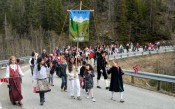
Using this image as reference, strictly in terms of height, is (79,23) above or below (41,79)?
above

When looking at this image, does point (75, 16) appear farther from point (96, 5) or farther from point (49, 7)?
point (96, 5)

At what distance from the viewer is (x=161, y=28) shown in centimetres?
9012

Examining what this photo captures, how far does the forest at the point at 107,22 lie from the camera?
290ft

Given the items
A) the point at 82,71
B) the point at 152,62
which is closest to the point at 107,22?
the point at 152,62

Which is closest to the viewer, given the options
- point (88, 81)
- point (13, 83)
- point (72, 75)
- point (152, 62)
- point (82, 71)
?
point (13, 83)

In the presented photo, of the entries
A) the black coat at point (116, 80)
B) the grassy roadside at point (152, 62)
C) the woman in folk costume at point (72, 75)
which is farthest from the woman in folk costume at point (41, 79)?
the grassy roadside at point (152, 62)

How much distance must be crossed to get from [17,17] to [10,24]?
201 inches

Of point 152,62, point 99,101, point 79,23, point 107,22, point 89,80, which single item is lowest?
point 152,62

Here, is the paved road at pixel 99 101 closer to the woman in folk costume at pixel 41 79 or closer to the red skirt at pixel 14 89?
the red skirt at pixel 14 89

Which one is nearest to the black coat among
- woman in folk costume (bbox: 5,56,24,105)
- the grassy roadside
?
woman in folk costume (bbox: 5,56,24,105)

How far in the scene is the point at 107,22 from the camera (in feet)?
327

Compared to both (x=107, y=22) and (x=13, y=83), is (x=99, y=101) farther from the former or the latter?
(x=107, y=22)

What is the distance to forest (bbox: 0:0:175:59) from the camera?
3474 inches

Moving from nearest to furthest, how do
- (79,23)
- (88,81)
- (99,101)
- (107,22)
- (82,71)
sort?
(99,101) < (88,81) < (82,71) < (79,23) < (107,22)
